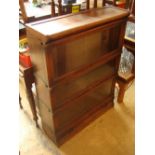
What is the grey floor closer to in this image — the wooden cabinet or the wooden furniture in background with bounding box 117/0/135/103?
the wooden cabinet

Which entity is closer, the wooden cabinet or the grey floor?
the wooden cabinet

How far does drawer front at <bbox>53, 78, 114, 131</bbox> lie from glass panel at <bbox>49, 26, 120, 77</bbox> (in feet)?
0.97

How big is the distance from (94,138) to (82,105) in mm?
322

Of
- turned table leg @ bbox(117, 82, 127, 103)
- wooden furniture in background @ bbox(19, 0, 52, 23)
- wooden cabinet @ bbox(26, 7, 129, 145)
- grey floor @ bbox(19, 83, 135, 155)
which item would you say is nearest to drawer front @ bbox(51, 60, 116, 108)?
wooden cabinet @ bbox(26, 7, 129, 145)

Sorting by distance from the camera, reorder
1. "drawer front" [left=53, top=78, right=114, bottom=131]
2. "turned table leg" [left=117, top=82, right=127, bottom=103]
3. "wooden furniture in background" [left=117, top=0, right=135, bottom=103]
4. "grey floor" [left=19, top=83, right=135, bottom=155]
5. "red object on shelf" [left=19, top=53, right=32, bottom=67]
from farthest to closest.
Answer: "turned table leg" [left=117, top=82, right=127, bottom=103] → "wooden furniture in background" [left=117, top=0, right=135, bottom=103] → "grey floor" [left=19, top=83, right=135, bottom=155] → "drawer front" [left=53, top=78, right=114, bottom=131] → "red object on shelf" [left=19, top=53, right=32, bottom=67]

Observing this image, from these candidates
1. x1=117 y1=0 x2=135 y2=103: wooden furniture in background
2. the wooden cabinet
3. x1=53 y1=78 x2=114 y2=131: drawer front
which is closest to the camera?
the wooden cabinet

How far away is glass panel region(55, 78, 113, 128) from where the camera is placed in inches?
53.6

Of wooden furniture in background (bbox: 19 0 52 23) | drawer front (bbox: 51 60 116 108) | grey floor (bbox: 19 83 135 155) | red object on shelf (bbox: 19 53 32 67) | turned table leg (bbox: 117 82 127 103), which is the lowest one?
grey floor (bbox: 19 83 135 155)

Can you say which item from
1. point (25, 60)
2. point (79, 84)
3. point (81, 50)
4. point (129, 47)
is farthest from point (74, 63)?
point (129, 47)

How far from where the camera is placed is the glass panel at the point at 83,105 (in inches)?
53.6

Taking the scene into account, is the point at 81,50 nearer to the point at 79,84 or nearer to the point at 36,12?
the point at 79,84
